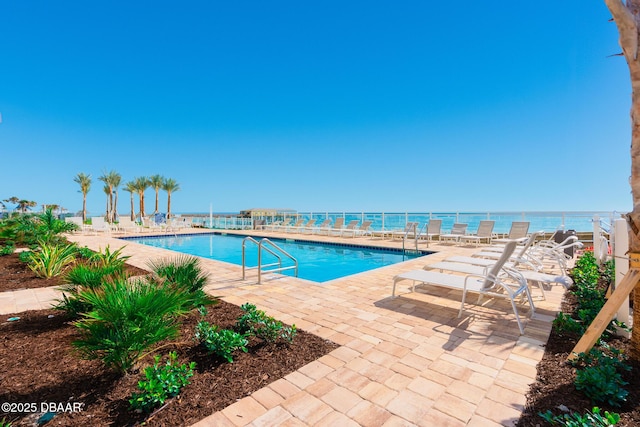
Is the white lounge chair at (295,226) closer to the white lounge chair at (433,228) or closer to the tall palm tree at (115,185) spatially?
the white lounge chair at (433,228)

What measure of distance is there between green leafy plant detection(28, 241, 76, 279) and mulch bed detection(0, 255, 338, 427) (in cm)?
277

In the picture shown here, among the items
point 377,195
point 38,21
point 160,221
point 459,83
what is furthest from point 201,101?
point 377,195

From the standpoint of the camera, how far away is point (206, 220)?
21.2m

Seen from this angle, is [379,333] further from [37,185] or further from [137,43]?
[37,185]

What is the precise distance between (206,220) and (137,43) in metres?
12.9

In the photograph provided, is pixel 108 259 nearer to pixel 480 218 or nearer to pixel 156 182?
pixel 480 218

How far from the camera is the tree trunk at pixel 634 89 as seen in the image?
2105 mm

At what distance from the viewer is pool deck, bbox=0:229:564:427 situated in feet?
5.84

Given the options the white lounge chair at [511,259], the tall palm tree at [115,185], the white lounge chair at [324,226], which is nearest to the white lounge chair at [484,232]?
the white lounge chair at [511,259]

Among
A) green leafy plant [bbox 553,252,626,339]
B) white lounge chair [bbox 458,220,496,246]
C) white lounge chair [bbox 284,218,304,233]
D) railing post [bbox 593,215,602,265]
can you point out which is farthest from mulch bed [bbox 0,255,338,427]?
white lounge chair [bbox 284,218,304,233]

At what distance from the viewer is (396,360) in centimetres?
245

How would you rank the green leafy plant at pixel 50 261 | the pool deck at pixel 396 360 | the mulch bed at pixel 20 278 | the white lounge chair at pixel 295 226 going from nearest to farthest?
1. the pool deck at pixel 396 360
2. the mulch bed at pixel 20 278
3. the green leafy plant at pixel 50 261
4. the white lounge chair at pixel 295 226

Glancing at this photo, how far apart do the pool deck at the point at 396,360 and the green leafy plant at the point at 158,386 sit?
28cm

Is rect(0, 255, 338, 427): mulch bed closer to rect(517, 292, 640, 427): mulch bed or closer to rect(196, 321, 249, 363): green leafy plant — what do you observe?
rect(196, 321, 249, 363): green leafy plant
